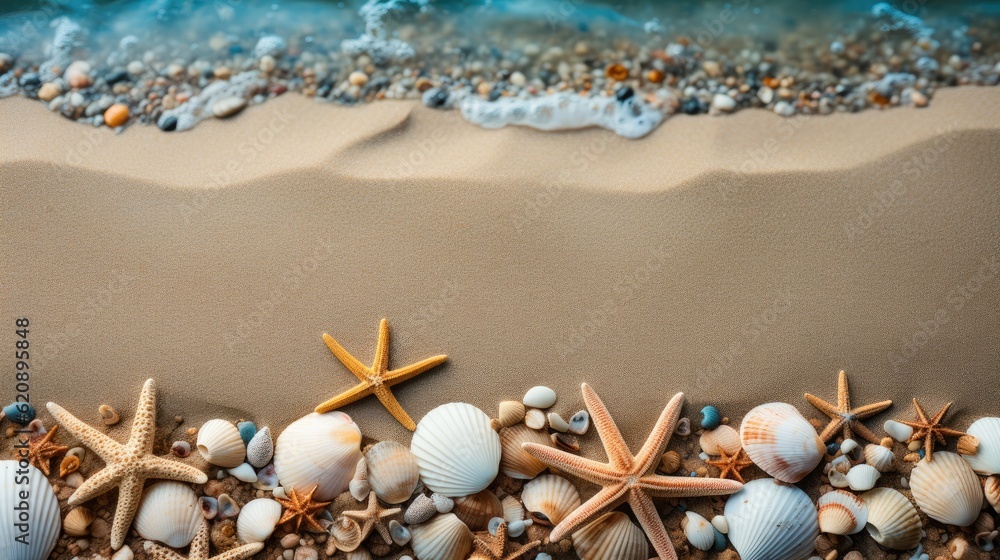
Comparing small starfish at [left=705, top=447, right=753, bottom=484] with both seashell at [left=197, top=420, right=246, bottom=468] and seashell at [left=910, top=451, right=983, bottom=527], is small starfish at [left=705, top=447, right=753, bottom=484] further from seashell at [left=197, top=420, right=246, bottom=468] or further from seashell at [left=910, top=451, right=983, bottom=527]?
seashell at [left=197, top=420, right=246, bottom=468]

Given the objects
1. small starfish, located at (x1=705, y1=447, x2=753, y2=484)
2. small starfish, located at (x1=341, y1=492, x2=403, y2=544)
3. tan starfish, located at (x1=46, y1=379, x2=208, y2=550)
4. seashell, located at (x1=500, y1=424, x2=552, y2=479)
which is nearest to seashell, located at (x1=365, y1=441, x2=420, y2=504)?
small starfish, located at (x1=341, y1=492, x2=403, y2=544)

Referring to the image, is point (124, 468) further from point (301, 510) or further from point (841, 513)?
point (841, 513)

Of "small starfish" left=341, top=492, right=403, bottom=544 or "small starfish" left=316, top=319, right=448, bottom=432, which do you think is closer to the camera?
"small starfish" left=341, top=492, right=403, bottom=544

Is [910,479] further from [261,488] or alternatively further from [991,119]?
[261,488]

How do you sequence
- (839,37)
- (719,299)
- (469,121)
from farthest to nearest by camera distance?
1. (839,37)
2. (469,121)
3. (719,299)

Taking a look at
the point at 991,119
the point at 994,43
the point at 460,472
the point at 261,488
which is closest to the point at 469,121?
the point at 460,472
